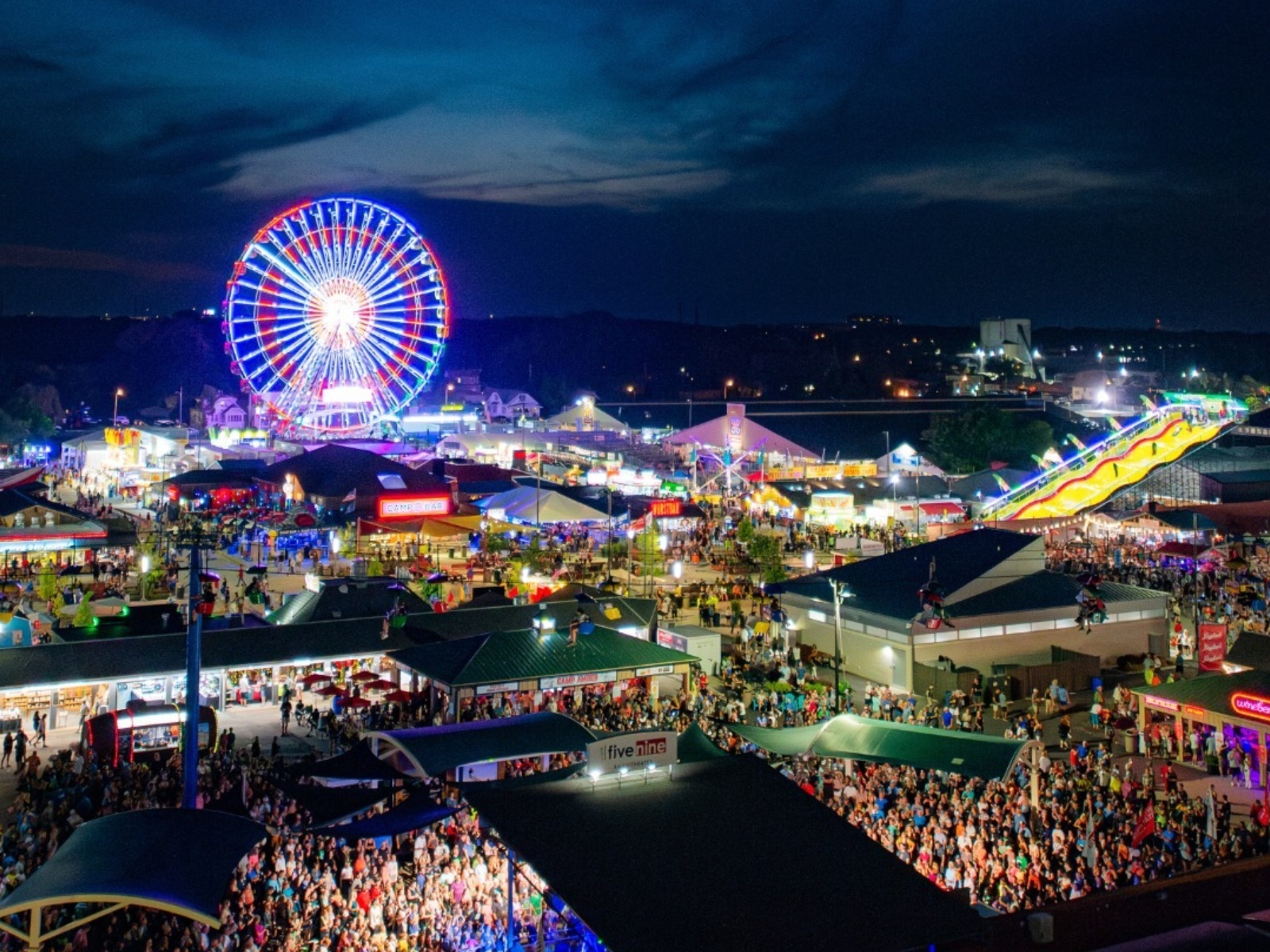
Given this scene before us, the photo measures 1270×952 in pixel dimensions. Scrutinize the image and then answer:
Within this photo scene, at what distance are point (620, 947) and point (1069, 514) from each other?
3804 cm

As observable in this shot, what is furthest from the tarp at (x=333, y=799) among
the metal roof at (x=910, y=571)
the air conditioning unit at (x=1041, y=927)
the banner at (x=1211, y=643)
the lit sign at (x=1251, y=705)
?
the banner at (x=1211, y=643)

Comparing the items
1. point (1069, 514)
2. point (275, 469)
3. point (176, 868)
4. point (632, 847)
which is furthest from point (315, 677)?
point (1069, 514)

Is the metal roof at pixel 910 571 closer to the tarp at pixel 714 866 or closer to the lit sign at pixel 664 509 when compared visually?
the lit sign at pixel 664 509

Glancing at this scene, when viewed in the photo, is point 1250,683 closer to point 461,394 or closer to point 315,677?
point 315,677

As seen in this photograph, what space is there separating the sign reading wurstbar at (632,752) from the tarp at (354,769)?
4.45 m

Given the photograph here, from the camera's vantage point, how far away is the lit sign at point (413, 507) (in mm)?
38094

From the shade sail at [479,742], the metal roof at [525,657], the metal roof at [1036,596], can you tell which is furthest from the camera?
the metal roof at [1036,596]

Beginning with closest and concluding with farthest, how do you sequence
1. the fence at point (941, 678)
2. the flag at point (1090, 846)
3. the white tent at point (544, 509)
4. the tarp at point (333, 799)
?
the flag at point (1090, 846) < the tarp at point (333, 799) < the fence at point (941, 678) < the white tent at point (544, 509)

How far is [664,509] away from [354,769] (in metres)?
26.6

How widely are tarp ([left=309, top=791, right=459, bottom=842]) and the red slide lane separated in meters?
32.3

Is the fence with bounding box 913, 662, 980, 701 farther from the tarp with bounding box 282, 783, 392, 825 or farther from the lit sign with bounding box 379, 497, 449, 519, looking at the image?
the lit sign with bounding box 379, 497, 449, 519

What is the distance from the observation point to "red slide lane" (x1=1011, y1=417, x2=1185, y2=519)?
4188 centimetres

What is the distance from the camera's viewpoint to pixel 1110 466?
44500mm

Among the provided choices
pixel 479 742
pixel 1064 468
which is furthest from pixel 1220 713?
pixel 1064 468
